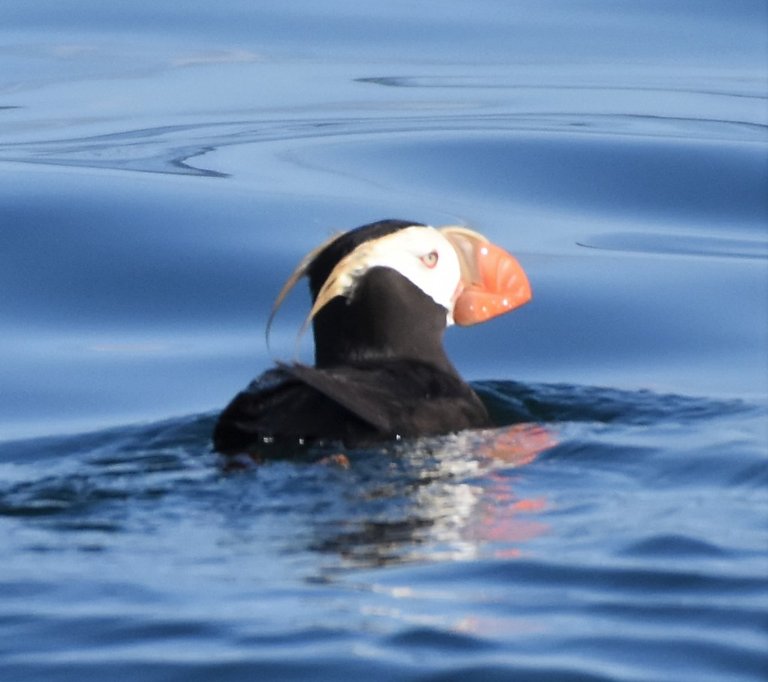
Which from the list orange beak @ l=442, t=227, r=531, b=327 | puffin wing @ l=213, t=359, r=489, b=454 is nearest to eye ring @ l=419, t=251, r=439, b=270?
orange beak @ l=442, t=227, r=531, b=327

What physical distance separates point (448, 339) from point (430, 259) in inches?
72.3

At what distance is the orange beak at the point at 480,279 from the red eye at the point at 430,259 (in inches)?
10.0

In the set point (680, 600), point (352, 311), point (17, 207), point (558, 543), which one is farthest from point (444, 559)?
point (17, 207)

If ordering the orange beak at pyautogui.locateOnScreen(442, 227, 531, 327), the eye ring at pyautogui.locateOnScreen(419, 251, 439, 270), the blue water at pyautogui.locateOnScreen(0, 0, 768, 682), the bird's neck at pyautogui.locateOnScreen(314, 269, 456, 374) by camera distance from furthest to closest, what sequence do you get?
1. the orange beak at pyautogui.locateOnScreen(442, 227, 531, 327)
2. the eye ring at pyautogui.locateOnScreen(419, 251, 439, 270)
3. the bird's neck at pyautogui.locateOnScreen(314, 269, 456, 374)
4. the blue water at pyautogui.locateOnScreen(0, 0, 768, 682)

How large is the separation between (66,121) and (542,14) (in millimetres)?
4715

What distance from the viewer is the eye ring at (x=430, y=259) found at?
581cm

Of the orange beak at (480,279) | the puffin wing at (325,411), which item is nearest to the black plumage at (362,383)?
the puffin wing at (325,411)

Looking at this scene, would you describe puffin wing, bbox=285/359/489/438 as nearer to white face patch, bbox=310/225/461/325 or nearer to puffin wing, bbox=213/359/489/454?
puffin wing, bbox=213/359/489/454

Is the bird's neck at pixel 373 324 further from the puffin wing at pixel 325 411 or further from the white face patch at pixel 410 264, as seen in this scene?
the puffin wing at pixel 325 411

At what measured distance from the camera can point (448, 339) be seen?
7.66 m

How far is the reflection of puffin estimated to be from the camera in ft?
16.5

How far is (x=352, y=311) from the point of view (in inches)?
222

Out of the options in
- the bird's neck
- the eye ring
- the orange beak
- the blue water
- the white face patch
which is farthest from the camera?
the orange beak

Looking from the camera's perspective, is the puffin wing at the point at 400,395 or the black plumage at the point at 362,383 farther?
the black plumage at the point at 362,383
